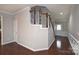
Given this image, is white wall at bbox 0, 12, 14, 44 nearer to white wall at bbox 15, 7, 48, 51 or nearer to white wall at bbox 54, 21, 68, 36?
white wall at bbox 15, 7, 48, 51

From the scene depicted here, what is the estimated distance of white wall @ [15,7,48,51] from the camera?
1934mm

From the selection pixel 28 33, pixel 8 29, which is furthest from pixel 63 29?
pixel 8 29

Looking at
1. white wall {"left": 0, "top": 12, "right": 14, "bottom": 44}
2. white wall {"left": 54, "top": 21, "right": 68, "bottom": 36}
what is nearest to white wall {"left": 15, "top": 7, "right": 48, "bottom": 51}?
white wall {"left": 0, "top": 12, "right": 14, "bottom": 44}

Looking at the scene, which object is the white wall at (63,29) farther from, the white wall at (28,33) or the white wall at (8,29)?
the white wall at (8,29)

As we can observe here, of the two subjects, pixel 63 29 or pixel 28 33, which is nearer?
pixel 63 29

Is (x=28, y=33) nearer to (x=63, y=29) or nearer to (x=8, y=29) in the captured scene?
(x=8, y=29)

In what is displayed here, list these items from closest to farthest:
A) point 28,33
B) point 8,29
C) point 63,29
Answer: point 63,29, point 8,29, point 28,33

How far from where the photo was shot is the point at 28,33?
208 centimetres

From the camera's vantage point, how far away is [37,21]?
196 cm

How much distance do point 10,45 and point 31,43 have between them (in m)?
0.54

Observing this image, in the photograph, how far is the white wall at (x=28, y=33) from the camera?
6.34 feet

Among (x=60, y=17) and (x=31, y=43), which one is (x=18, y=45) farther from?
(x=60, y=17)

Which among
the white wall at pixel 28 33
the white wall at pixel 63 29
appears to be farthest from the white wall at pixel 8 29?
the white wall at pixel 63 29

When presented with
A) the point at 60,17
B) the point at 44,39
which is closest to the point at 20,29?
the point at 44,39
